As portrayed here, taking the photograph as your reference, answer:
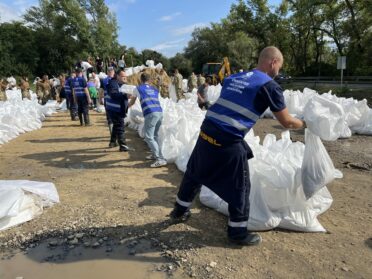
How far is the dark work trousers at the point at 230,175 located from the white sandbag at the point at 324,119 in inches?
25.8

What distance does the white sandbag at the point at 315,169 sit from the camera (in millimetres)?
3354

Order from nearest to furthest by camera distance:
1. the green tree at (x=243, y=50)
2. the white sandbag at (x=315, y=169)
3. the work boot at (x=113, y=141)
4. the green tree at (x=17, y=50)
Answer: the white sandbag at (x=315, y=169) < the work boot at (x=113, y=141) < the green tree at (x=17, y=50) < the green tree at (x=243, y=50)

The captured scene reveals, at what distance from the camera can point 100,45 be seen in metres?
40.8

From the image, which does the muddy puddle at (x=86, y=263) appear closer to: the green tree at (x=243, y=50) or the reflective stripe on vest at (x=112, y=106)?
the reflective stripe on vest at (x=112, y=106)

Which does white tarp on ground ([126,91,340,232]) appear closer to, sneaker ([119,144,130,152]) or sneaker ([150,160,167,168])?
sneaker ([150,160,167,168])

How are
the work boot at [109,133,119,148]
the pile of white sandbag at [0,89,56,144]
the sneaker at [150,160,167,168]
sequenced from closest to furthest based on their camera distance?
the sneaker at [150,160,167,168] → the work boot at [109,133,119,148] → the pile of white sandbag at [0,89,56,144]

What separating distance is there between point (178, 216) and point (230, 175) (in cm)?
80

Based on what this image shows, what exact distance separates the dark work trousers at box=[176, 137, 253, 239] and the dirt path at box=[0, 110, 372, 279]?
28 centimetres

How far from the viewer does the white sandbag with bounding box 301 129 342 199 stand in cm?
335

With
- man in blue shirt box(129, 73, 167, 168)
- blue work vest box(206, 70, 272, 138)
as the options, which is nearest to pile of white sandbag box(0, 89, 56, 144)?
man in blue shirt box(129, 73, 167, 168)

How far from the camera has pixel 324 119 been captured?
11.2 ft

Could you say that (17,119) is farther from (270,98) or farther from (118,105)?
(270,98)

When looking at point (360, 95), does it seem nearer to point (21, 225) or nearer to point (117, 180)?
point (117, 180)

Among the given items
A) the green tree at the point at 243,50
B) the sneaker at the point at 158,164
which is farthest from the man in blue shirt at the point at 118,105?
the green tree at the point at 243,50
